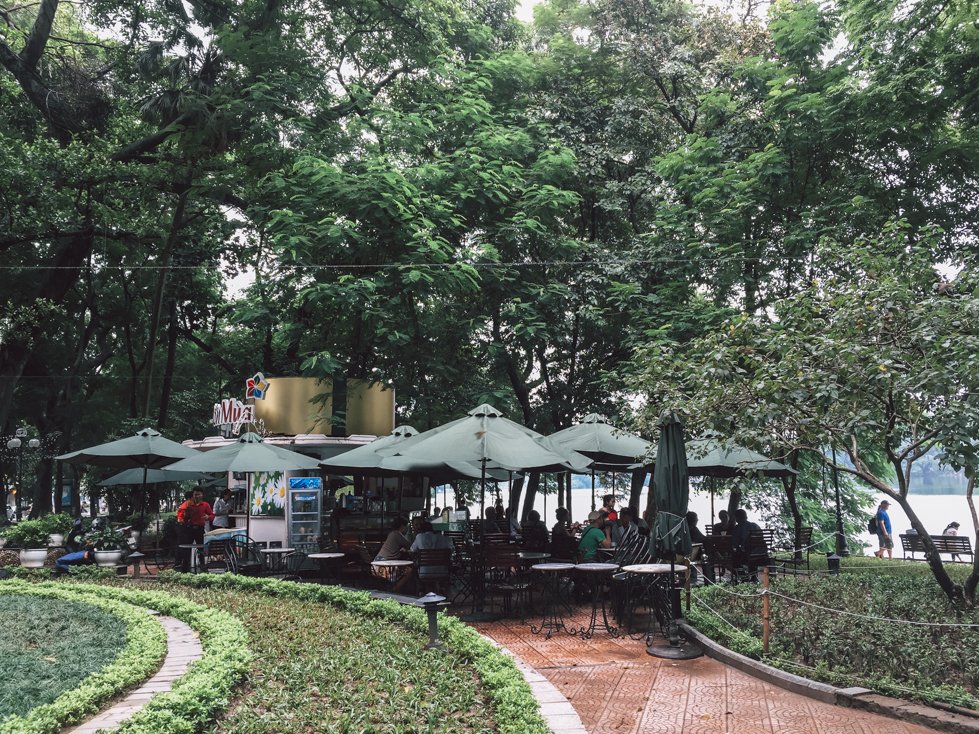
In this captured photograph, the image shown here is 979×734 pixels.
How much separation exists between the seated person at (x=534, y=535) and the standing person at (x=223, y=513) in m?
7.47

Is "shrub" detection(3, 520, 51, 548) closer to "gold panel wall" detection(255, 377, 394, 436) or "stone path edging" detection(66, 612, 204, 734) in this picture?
"gold panel wall" detection(255, 377, 394, 436)

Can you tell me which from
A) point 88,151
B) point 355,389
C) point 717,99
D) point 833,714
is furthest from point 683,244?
point 88,151

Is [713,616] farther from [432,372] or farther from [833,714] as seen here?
[432,372]

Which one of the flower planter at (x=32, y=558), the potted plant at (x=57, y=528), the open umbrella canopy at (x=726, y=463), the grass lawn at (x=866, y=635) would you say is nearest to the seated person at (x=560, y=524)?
the open umbrella canopy at (x=726, y=463)

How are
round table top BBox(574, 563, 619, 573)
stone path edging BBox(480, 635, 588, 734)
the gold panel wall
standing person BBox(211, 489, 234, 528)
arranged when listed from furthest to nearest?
the gold panel wall
standing person BBox(211, 489, 234, 528)
round table top BBox(574, 563, 619, 573)
stone path edging BBox(480, 635, 588, 734)

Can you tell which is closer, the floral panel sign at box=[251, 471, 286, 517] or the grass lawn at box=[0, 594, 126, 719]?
the grass lawn at box=[0, 594, 126, 719]

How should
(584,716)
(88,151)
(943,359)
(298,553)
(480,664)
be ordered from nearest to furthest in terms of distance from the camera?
(584,716), (480,664), (943,359), (298,553), (88,151)

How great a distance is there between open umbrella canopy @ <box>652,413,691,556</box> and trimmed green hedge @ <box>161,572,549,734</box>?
255cm

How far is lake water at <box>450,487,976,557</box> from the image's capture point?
32209mm

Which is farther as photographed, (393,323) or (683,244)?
(683,244)

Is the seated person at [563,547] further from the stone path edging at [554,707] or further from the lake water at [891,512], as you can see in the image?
the lake water at [891,512]

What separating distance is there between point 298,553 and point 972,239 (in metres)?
14.1

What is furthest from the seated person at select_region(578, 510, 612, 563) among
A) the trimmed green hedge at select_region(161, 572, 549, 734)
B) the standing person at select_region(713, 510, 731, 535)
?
the standing person at select_region(713, 510, 731, 535)

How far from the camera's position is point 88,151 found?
19.6 meters
